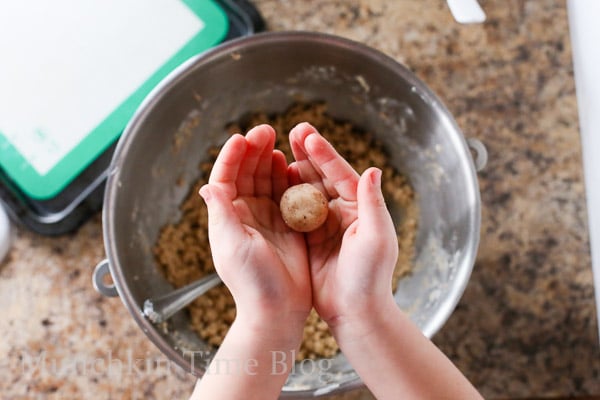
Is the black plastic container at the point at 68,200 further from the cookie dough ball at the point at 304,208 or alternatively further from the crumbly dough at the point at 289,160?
the cookie dough ball at the point at 304,208

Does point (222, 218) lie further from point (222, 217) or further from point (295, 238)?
point (295, 238)

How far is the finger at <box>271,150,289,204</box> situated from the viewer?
0.88m

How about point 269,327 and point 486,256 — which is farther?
point 486,256

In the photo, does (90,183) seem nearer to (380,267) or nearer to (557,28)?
(380,267)

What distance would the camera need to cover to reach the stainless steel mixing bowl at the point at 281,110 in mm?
857

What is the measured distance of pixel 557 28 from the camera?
3.51 ft

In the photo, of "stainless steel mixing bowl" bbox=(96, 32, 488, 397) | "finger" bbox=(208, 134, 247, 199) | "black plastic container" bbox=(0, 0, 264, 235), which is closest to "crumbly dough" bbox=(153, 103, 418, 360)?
"stainless steel mixing bowl" bbox=(96, 32, 488, 397)

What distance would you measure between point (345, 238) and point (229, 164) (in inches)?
6.6

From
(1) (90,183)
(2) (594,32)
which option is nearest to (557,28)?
(2) (594,32)

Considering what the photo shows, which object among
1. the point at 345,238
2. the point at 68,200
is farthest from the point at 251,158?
the point at 68,200

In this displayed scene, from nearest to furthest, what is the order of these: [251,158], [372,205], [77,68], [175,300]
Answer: [372,205] < [251,158] < [175,300] < [77,68]

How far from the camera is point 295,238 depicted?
2.80 ft

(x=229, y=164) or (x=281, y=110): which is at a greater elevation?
(x=229, y=164)

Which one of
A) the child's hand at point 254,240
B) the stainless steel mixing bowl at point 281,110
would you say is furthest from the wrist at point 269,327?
the stainless steel mixing bowl at point 281,110
